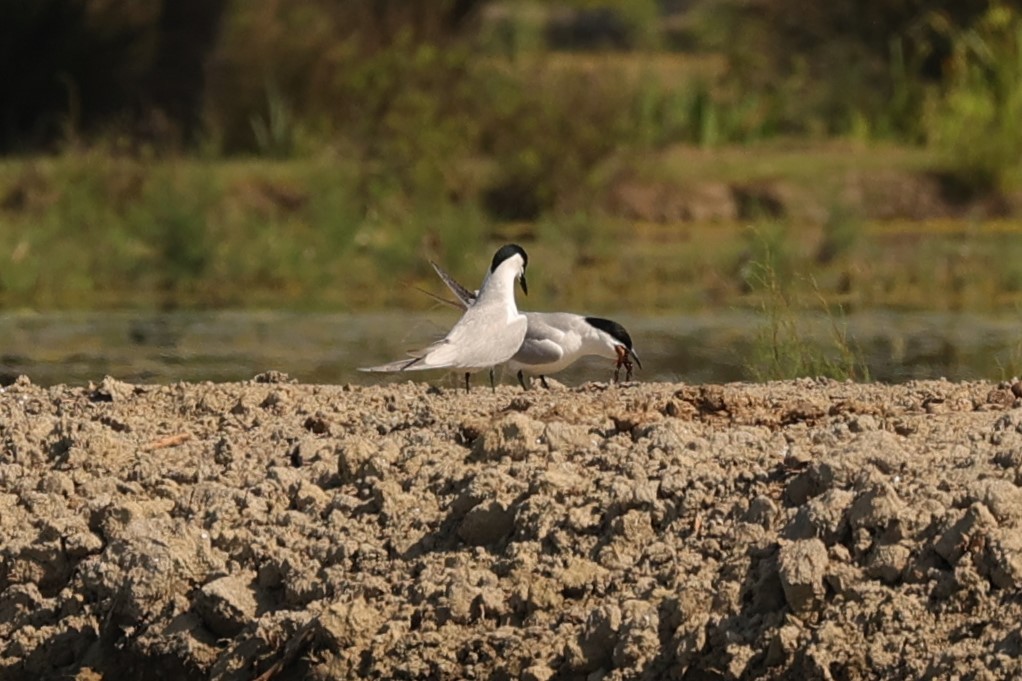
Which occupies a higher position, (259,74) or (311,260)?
(259,74)

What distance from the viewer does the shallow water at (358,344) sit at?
10.1 m

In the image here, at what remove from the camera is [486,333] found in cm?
755

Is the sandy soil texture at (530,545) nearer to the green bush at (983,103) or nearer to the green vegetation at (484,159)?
the green vegetation at (484,159)

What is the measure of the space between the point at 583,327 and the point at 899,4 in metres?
14.3

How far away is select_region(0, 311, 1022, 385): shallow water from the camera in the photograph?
10.1 m

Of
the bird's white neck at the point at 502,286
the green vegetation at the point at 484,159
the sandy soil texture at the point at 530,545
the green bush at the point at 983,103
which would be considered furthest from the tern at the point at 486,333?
the green bush at the point at 983,103

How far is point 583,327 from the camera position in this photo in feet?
26.9

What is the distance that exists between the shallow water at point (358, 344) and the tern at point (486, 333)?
3.69 ft

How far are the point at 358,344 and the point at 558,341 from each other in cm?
357

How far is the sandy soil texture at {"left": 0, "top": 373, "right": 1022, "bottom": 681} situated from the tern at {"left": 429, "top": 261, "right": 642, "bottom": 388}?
125cm

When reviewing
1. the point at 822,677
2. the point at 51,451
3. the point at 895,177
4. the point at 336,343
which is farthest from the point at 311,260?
the point at 822,677

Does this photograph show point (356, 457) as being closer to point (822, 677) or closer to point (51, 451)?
point (51, 451)

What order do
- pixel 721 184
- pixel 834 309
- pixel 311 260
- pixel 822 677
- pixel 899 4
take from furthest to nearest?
pixel 899 4 < pixel 721 184 < pixel 311 260 < pixel 834 309 < pixel 822 677

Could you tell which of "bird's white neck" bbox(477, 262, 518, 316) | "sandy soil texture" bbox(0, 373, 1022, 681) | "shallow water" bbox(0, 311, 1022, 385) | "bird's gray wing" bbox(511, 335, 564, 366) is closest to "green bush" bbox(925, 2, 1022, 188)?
"shallow water" bbox(0, 311, 1022, 385)
